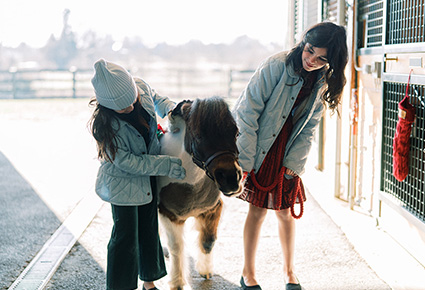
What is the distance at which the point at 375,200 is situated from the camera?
3920mm

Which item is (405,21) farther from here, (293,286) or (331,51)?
(293,286)

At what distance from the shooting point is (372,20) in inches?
155

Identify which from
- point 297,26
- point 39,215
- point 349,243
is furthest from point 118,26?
point 349,243

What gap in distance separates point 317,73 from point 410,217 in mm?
1319

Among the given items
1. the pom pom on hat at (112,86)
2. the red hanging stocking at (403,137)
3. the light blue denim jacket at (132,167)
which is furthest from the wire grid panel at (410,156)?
the pom pom on hat at (112,86)

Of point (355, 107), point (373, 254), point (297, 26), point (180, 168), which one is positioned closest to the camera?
point (180, 168)

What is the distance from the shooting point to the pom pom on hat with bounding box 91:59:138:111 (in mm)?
2203

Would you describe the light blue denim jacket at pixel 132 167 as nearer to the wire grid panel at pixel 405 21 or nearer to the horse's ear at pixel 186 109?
the horse's ear at pixel 186 109

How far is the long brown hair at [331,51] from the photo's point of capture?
2.31 meters

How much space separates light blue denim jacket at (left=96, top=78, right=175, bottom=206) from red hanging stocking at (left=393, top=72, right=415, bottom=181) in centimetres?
161

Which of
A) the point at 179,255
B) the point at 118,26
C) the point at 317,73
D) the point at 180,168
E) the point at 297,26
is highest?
the point at 118,26

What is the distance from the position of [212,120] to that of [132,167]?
484 millimetres

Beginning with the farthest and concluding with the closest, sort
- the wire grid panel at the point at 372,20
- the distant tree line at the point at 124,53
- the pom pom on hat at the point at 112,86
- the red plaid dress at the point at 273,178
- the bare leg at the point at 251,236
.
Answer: the distant tree line at the point at 124,53 < the wire grid panel at the point at 372,20 < the bare leg at the point at 251,236 < the red plaid dress at the point at 273,178 < the pom pom on hat at the point at 112,86

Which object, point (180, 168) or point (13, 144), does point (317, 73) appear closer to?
point (180, 168)
